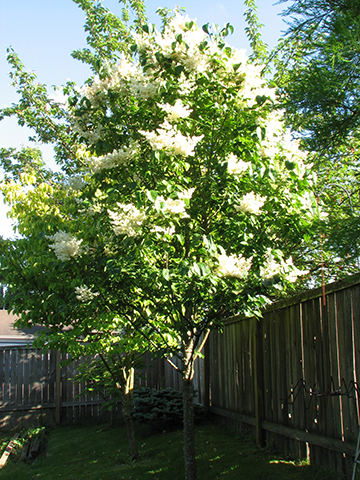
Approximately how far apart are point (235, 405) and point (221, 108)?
4.17 metres

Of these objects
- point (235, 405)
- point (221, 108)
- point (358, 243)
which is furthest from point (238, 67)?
point (235, 405)

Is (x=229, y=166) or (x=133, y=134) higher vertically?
(x=133, y=134)

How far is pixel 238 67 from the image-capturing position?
135 inches

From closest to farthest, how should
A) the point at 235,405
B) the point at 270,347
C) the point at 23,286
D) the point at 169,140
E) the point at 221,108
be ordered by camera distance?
the point at 169,140, the point at 221,108, the point at 23,286, the point at 270,347, the point at 235,405

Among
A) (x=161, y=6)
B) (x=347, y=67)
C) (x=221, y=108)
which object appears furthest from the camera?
(x=161, y=6)

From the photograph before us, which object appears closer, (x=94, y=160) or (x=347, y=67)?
(x=347, y=67)

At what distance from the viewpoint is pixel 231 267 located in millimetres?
3023

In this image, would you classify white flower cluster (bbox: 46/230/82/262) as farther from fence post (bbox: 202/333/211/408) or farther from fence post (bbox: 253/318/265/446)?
fence post (bbox: 202/333/211/408)

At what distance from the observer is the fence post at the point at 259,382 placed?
474 centimetres

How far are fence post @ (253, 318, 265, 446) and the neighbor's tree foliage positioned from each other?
1112 millimetres

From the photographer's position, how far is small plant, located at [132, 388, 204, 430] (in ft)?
21.3

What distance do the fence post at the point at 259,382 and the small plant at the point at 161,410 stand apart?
2026 millimetres

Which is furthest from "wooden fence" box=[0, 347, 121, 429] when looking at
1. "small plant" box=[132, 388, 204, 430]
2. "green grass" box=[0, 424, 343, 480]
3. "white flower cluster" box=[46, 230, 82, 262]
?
"white flower cluster" box=[46, 230, 82, 262]

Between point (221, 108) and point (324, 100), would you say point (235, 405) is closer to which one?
point (221, 108)
